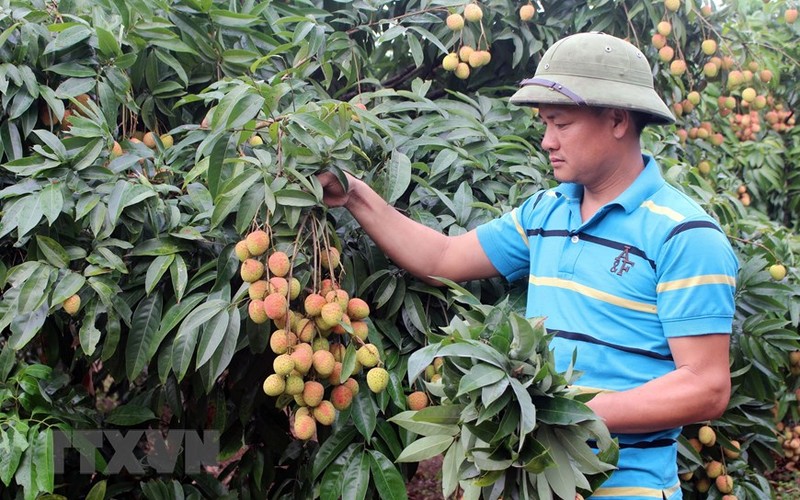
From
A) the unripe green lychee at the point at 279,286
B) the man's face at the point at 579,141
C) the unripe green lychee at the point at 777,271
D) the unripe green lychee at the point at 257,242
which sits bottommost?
the unripe green lychee at the point at 777,271

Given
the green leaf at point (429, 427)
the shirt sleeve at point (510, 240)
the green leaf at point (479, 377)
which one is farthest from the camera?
the shirt sleeve at point (510, 240)

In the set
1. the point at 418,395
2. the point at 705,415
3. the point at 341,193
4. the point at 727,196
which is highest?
the point at 341,193

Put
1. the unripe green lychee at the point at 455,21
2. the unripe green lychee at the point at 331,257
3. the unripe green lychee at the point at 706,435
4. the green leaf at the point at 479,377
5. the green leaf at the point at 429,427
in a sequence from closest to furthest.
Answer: the green leaf at the point at 479,377
the green leaf at the point at 429,427
the unripe green lychee at the point at 331,257
the unripe green lychee at the point at 706,435
the unripe green lychee at the point at 455,21

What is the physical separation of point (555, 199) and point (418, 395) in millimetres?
470

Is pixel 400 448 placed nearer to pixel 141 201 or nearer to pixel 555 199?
pixel 555 199

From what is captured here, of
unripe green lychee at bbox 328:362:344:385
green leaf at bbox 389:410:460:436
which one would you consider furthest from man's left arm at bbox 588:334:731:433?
unripe green lychee at bbox 328:362:344:385

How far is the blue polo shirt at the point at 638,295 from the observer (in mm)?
1341

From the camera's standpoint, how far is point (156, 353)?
1.69 m

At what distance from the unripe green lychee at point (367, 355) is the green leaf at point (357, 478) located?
0.26 metres

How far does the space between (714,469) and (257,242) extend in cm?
142

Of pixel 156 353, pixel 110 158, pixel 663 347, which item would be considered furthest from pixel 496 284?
pixel 110 158

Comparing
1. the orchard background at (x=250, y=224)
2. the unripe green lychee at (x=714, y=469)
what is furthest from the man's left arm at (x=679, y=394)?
the unripe green lychee at (x=714, y=469)

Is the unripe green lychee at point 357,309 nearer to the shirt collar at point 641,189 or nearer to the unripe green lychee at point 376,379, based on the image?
the unripe green lychee at point 376,379

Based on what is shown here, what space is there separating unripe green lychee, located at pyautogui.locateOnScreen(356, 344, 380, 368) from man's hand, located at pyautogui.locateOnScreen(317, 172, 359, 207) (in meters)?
0.32
